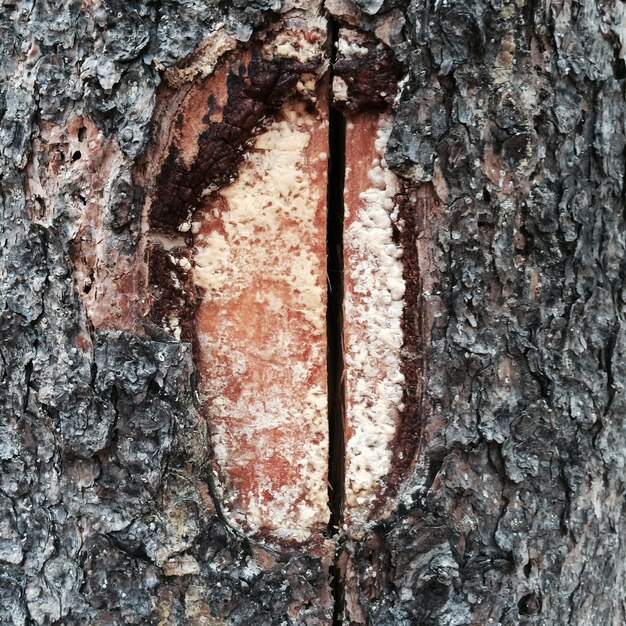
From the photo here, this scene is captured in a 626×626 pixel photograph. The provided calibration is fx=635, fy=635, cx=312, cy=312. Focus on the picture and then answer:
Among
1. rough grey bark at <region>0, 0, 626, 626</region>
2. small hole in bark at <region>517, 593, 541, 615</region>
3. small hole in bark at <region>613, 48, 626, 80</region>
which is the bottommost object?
small hole in bark at <region>517, 593, 541, 615</region>

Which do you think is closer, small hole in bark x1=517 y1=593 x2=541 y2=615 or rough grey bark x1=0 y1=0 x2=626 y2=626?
rough grey bark x1=0 y1=0 x2=626 y2=626

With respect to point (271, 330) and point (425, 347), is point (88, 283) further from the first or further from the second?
point (425, 347)

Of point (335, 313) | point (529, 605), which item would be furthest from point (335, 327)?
point (529, 605)

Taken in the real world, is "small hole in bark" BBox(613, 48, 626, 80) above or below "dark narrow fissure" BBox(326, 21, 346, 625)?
above

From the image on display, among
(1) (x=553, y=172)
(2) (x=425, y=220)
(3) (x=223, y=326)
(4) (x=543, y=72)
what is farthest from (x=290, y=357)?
(4) (x=543, y=72)

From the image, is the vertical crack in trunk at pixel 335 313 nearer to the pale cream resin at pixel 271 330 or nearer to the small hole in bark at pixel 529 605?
the pale cream resin at pixel 271 330

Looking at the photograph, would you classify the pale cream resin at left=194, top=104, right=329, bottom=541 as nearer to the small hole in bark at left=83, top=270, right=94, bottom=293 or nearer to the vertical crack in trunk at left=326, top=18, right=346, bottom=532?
the vertical crack in trunk at left=326, top=18, right=346, bottom=532

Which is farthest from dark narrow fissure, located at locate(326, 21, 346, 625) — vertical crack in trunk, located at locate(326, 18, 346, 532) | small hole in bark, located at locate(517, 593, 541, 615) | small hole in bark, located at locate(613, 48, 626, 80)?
small hole in bark, located at locate(613, 48, 626, 80)
